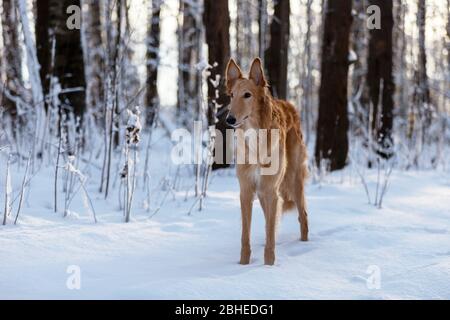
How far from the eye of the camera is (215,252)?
4.31 meters

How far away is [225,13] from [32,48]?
3191mm

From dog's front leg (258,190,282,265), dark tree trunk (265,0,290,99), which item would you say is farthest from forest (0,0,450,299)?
dark tree trunk (265,0,290,99)

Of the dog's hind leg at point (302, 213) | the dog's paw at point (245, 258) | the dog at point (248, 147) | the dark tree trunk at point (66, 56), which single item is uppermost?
the dark tree trunk at point (66, 56)

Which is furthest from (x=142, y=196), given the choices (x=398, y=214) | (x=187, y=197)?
(x=398, y=214)

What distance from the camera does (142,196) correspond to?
20.2ft

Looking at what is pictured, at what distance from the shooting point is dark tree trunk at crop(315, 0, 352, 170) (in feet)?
30.2

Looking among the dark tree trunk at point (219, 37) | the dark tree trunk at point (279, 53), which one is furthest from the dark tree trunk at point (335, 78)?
the dark tree trunk at point (219, 37)

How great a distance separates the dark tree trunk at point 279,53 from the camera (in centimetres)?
1105

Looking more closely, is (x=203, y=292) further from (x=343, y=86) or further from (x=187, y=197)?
(x=343, y=86)

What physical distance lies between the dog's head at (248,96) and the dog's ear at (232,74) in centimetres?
4

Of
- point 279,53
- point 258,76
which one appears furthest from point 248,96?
point 279,53

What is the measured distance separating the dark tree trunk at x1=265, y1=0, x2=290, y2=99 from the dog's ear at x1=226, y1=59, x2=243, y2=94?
6.65 meters

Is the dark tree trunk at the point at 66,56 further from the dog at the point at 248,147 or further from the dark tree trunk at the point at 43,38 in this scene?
the dog at the point at 248,147
